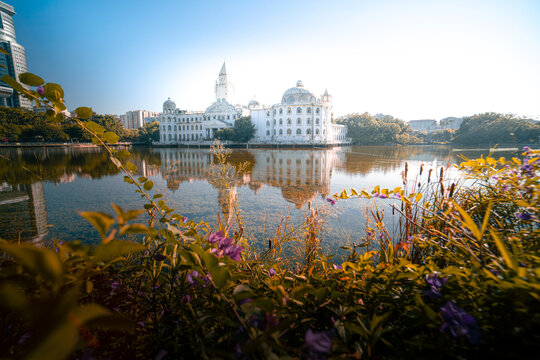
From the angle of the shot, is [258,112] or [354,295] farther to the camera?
[258,112]

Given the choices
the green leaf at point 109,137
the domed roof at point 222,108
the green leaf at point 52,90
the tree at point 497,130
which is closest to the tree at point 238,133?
the domed roof at point 222,108

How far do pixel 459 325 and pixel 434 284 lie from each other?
0.22 metres

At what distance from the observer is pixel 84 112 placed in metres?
0.97

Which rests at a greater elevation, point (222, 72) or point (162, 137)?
point (222, 72)

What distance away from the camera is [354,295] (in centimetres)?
101

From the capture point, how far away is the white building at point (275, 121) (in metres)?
47.9

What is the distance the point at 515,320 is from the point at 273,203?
464 centimetres

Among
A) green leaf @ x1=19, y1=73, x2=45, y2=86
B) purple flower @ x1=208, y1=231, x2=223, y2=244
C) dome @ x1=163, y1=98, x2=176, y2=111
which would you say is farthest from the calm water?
dome @ x1=163, y1=98, x2=176, y2=111

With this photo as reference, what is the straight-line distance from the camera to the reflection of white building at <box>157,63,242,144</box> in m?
54.3

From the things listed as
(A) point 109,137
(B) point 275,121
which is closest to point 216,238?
(A) point 109,137

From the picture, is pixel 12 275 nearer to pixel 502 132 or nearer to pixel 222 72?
pixel 502 132

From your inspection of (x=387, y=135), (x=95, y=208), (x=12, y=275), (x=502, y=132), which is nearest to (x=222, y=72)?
(x=387, y=135)

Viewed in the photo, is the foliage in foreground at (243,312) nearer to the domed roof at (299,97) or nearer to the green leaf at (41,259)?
the green leaf at (41,259)

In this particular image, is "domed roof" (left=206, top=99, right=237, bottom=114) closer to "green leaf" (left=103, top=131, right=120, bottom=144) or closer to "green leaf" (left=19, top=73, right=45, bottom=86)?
"green leaf" (left=103, top=131, right=120, bottom=144)
